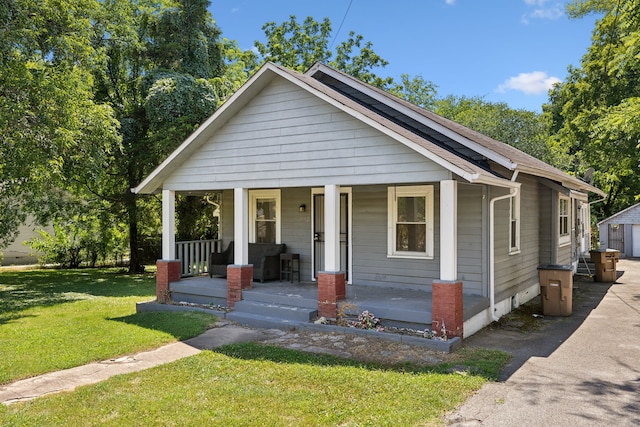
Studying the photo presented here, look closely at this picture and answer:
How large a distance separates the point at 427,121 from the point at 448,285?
383cm

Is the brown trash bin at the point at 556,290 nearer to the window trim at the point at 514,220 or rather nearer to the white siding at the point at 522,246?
the white siding at the point at 522,246

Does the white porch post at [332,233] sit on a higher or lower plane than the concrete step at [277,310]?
higher

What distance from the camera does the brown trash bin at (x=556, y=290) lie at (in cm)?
930

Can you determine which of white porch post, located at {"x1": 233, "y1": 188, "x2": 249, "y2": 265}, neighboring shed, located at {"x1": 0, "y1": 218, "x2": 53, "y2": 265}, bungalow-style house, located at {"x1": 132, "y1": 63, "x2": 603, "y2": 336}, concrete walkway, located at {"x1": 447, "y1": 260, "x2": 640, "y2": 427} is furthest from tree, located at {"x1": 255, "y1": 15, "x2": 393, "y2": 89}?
concrete walkway, located at {"x1": 447, "y1": 260, "x2": 640, "y2": 427}

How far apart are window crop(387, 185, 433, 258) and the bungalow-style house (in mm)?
21

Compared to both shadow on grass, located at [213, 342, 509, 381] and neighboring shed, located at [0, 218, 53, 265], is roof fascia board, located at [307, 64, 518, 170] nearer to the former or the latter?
shadow on grass, located at [213, 342, 509, 381]

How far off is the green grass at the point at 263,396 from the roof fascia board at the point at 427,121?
3443mm

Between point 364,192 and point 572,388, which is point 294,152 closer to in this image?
point 364,192

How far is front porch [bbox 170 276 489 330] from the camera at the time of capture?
7668 millimetres

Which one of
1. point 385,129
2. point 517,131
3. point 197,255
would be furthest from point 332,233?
point 517,131

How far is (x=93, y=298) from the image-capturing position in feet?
41.7

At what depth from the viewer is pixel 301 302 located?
28.9 feet

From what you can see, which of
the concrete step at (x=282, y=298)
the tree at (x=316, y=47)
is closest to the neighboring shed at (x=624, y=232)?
the tree at (x=316, y=47)

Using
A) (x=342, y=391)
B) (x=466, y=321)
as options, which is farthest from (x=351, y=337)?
(x=342, y=391)
